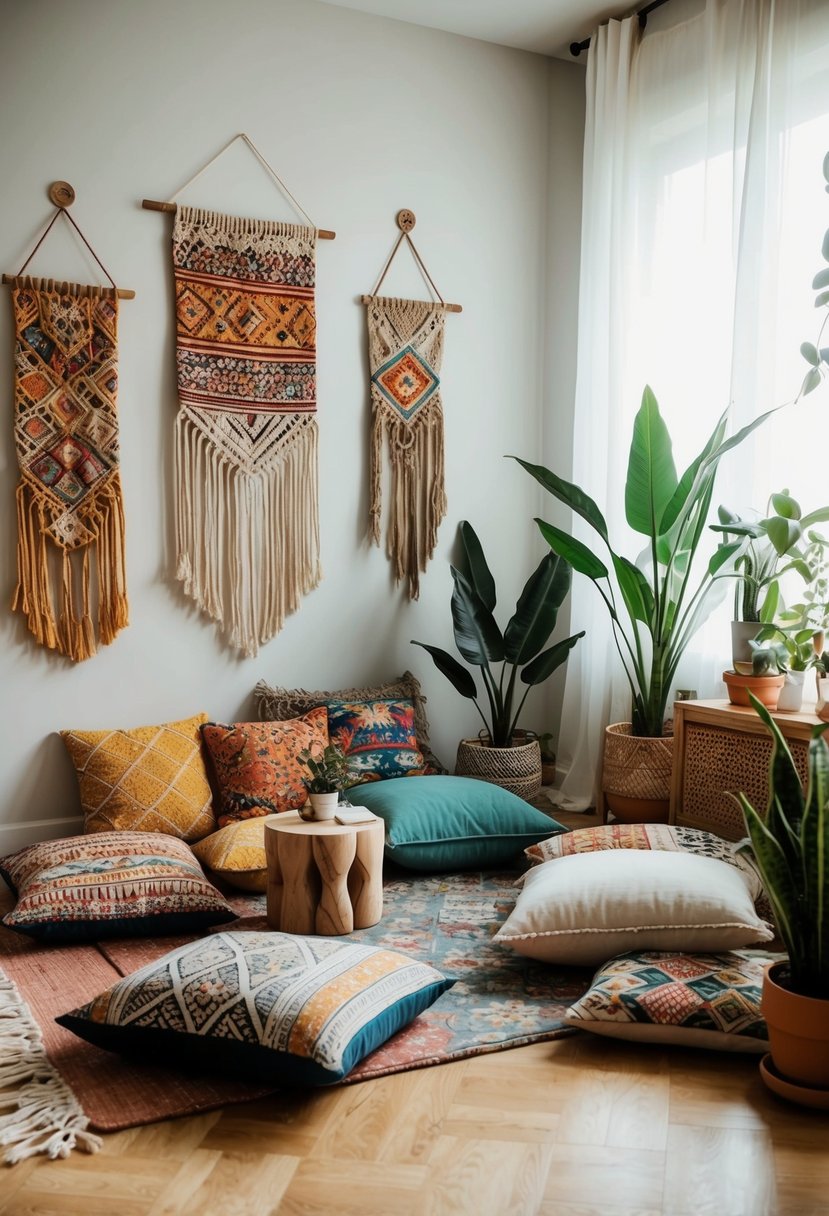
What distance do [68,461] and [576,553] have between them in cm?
163

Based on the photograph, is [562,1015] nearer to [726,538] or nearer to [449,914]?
[449,914]

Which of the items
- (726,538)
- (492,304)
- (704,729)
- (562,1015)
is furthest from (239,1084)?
(492,304)

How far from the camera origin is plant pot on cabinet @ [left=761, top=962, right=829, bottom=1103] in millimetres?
1849

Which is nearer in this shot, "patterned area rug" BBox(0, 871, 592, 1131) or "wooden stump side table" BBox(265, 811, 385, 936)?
"patterned area rug" BBox(0, 871, 592, 1131)

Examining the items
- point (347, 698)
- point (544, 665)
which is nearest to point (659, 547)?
point (544, 665)

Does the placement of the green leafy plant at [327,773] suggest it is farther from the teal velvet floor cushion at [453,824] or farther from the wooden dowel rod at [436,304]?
the wooden dowel rod at [436,304]

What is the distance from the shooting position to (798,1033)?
1866mm

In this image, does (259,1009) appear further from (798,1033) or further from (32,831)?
(32,831)

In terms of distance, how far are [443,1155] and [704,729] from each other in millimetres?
1735

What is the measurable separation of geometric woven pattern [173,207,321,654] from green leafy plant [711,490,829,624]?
4.68ft

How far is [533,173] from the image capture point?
13.9 ft

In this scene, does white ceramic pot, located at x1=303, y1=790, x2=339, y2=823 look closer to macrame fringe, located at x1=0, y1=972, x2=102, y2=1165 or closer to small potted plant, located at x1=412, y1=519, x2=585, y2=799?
macrame fringe, located at x1=0, y1=972, x2=102, y2=1165

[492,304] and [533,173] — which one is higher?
[533,173]

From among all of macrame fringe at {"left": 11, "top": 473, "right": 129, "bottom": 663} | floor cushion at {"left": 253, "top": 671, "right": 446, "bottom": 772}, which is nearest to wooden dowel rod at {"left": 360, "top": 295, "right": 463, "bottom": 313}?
macrame fringe at {"left": 11, "top": 473, "right": 129, "bottom": 663}
